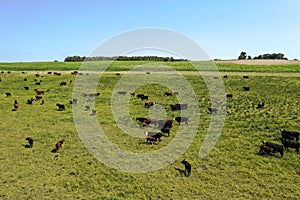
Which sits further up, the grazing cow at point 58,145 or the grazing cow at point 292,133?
the grazing cow at point 292,133

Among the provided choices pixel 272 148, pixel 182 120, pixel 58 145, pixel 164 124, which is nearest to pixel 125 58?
pixel 182 120

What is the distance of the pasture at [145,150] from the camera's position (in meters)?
15.4

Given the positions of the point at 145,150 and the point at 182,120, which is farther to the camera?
the point at 182,120

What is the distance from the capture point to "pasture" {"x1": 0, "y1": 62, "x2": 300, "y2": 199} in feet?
50.4

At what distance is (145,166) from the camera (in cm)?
1833

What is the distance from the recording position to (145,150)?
21.0 metres

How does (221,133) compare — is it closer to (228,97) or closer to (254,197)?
(254,197)

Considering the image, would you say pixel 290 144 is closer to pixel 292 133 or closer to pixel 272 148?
pixel 272 148

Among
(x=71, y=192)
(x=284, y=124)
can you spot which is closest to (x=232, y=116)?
(x=284, y=124)

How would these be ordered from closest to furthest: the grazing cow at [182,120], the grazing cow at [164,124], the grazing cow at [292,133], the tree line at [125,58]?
the grazing cow at [292,133] < the grazing cow at [164,124] < the grazing cow at [182,120] < the tree line at [125,58]

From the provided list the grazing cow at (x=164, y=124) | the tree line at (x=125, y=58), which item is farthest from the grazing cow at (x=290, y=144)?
the tree line at (x=125, y=58)

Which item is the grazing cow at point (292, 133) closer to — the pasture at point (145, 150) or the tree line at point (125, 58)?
the pasture at point (145, 150)

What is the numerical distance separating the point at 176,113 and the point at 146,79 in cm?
2237

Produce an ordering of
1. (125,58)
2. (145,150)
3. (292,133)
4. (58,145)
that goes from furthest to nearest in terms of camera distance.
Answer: (125,58) < (292,133) < (145,150) < (58,145)
